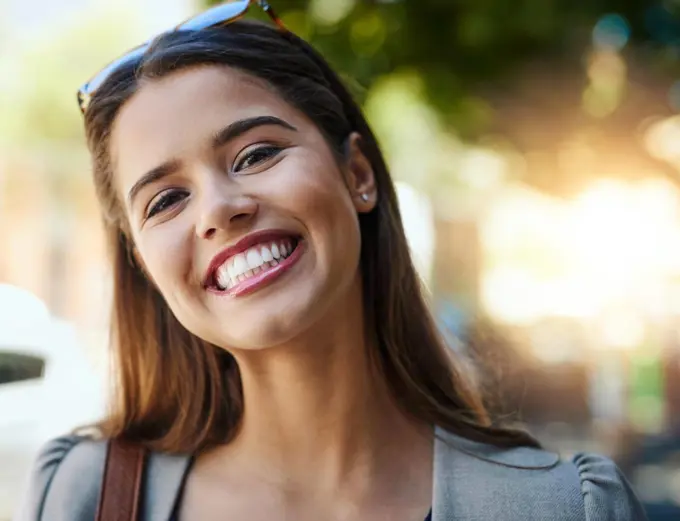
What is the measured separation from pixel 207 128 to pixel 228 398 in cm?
60

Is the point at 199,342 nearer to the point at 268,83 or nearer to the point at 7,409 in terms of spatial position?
the point at 268,83

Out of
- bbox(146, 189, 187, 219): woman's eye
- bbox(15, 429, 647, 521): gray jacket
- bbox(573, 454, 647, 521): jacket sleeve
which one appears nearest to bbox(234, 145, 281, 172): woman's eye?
bbox(146, 189, 187, 219): woman's eye

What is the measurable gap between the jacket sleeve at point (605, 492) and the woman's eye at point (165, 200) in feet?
2.97

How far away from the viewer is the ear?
1.67 m

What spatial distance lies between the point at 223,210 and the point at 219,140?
14cm

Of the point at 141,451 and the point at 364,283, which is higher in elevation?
the point at 364,283

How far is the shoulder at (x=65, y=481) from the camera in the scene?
1.50 metres

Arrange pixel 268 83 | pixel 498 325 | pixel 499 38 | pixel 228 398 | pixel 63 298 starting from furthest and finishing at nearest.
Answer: pixel 498 325
pixel 63 298
pixel 499 38
pixel 228 398
pixel 268 83

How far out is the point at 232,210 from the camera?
140cm

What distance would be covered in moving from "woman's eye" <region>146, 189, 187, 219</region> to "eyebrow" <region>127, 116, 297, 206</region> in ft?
0.10

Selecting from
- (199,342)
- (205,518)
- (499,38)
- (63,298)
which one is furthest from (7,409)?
(499,38)

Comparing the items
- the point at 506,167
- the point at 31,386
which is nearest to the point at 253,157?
the point at 31,386

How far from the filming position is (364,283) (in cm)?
179

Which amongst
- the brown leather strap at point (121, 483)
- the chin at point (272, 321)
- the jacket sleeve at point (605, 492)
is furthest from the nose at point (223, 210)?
the jacket sleeve at point (605, 492)
